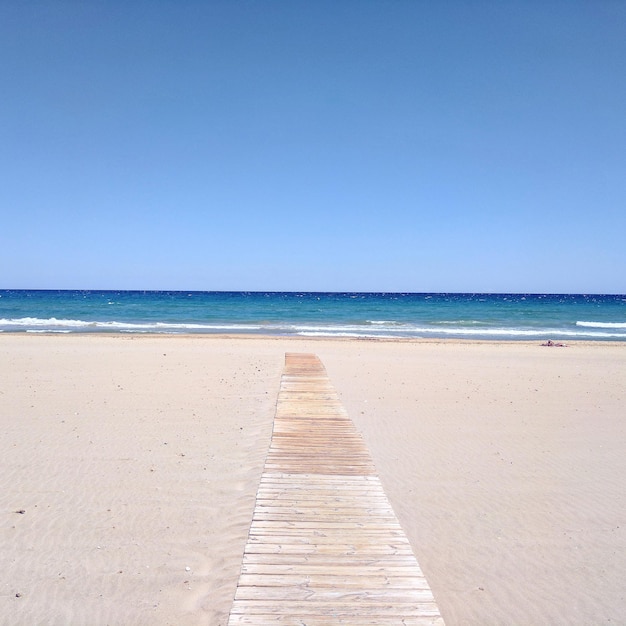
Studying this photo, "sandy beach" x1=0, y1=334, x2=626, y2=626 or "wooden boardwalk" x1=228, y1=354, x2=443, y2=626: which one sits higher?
"wooden boardwalk" x1=228, y1=354, x2=443, y2=626

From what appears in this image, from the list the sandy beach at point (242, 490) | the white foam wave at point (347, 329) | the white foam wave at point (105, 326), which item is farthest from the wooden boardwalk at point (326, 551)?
the white foam wave at point (105, 326)

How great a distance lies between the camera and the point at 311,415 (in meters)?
8.64

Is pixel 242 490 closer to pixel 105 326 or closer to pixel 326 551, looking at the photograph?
pixel 326 551

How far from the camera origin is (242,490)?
575 cm

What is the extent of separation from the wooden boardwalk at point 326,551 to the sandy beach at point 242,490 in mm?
348

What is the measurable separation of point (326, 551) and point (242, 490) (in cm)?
195

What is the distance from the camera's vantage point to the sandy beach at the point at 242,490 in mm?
3947

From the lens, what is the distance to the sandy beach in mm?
3947

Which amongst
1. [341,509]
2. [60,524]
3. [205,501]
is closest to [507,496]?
[341,509]

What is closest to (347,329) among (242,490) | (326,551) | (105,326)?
(105,326)

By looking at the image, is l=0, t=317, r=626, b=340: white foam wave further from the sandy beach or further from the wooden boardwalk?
the wooden boardwalk

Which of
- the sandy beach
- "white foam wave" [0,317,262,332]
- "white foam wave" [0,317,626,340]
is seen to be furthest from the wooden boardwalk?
"white foam wave" [0,317,262,332]

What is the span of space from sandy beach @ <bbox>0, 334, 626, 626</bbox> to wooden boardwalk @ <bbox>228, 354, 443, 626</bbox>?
1.14 feet

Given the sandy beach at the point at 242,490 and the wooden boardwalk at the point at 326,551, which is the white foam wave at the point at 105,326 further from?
the wooden boardwalk at the point at 326,551
